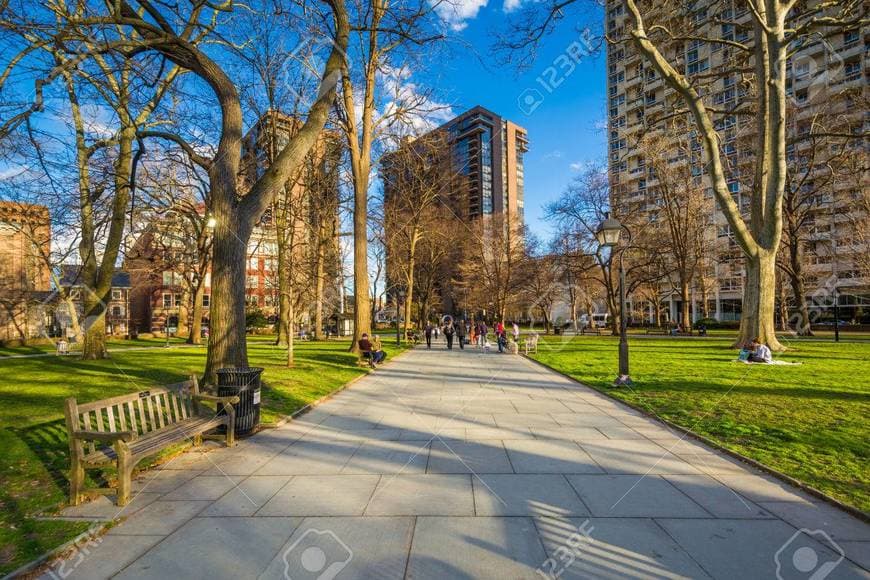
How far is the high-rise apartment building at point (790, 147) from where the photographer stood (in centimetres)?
2248

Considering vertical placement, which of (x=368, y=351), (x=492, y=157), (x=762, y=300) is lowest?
(x=368, y=351)

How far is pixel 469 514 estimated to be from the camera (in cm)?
386

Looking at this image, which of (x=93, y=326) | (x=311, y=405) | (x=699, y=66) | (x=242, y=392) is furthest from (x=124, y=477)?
(x=699, y=66)

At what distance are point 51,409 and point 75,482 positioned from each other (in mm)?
4772

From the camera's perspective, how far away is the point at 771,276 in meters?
17.6

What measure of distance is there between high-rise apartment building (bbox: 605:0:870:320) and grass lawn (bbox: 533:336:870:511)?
12.1 meters

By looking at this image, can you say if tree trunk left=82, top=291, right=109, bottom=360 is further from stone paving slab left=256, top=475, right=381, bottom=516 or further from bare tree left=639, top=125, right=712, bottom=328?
bare tree left=639, top=125, right=712, bottom=328

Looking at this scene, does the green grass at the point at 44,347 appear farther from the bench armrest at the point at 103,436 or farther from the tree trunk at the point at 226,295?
the bench armrest at the point at 103,436

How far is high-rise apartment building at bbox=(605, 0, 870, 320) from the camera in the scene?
22.5 metres

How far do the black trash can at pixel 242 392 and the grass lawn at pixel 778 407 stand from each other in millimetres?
6865

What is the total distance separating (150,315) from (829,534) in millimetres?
69374

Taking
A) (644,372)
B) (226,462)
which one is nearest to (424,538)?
(226,462)

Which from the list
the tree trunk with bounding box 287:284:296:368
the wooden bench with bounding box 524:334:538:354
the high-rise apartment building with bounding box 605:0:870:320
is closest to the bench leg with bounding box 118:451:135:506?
the tree trunk with bounding box 287:284:296:368

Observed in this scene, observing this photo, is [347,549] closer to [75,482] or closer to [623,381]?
[75,482]
